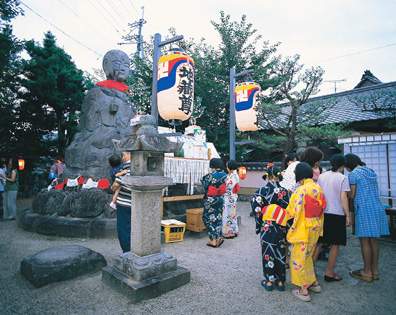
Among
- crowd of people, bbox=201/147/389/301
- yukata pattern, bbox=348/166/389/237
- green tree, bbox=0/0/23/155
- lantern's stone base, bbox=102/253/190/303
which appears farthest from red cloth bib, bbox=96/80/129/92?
yukata pattern, bbox=348/166/389/237

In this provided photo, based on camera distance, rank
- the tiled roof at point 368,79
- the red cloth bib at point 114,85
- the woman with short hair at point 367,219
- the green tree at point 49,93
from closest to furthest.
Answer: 1. the woman with short hair at point 367,219
2. the red cloth bib at point 114,85
3. the green tree at point 49,93
4. the tiled roof at point 368,79

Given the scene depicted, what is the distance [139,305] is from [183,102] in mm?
4003

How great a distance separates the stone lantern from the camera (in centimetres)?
323

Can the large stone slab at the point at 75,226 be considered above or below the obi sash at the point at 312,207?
below

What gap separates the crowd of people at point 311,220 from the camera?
3.16 meters

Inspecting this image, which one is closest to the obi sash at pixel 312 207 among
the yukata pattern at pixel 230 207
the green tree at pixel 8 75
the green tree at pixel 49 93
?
the yukata pattern at pixel 230 207

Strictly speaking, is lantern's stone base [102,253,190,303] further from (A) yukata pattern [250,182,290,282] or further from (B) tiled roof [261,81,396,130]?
(B) tiled roof [261,81,396,130]

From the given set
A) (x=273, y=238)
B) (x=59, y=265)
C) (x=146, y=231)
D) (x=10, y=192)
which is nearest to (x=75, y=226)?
(x=59, y=265)

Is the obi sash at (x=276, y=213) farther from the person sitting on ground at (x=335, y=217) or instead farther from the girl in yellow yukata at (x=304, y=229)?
the person sitting on ground at (x=335, y=217)

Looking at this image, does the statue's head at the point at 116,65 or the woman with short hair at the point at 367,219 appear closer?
the woman with short hair at the point at 367,219

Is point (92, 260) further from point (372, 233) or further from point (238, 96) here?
point (238, 96)

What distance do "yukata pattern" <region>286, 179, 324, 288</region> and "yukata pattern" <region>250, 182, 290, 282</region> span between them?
0.65ft

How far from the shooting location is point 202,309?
2.92 meters

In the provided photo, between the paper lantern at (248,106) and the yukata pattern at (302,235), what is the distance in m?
4.64
